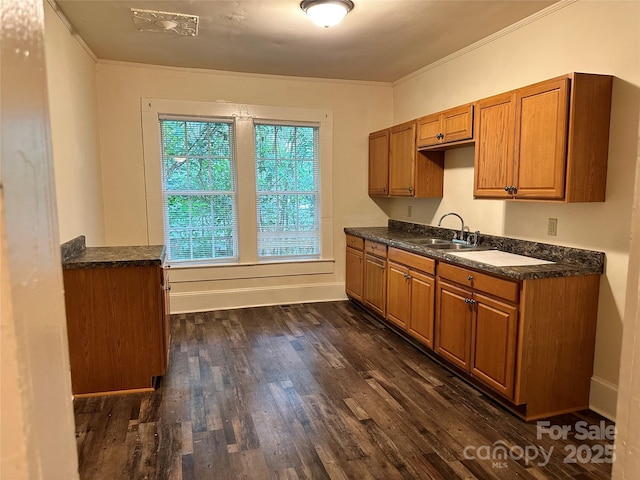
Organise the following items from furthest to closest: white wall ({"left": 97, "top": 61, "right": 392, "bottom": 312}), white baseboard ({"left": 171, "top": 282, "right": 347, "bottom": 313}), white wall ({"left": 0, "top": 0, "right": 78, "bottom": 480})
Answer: white baseboard ({"left": 171, "top": 282, "right": 347, "bottom": 313}) < white wall ({"left": 97, "top": 61, "right": 392, "bottom": 312}) < white wall ({"left": 0, "top": 0, "right": 78, "bottom": 480})

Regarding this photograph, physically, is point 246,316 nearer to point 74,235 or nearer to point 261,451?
point 74,235

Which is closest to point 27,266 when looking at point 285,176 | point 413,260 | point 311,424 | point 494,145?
point 311,424

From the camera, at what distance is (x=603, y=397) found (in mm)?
2535

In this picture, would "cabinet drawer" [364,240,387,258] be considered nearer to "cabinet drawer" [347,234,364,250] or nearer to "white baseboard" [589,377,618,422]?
"cabinet drawer" [347,234,364,250]

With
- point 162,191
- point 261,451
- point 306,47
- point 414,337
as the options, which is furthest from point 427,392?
point 162,191

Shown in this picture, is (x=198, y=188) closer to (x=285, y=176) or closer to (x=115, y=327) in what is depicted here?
(x=285, y=176)

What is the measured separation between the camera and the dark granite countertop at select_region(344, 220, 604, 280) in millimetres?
2461

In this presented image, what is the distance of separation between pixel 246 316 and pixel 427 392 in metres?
2.26

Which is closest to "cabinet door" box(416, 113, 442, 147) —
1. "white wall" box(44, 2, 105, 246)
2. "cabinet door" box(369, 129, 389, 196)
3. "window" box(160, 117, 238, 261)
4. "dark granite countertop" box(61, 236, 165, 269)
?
"cabinet door" box(369, 129, 389, 196)

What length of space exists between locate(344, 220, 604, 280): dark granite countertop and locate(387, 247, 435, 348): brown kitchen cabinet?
10cm

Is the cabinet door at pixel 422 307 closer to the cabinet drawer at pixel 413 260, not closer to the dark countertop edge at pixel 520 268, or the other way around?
the cabinet drawer at pixel 413 260

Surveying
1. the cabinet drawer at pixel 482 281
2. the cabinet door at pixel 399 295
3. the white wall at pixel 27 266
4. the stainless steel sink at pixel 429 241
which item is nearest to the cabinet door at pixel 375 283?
the cabinet door at pixel 399 295

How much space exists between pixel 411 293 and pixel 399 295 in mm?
228

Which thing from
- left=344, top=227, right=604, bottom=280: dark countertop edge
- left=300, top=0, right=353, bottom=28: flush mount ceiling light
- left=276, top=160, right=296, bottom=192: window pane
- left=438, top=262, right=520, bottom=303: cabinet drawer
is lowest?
→ left=438, top=262, right=520, bottom=303: cabinet drawer
